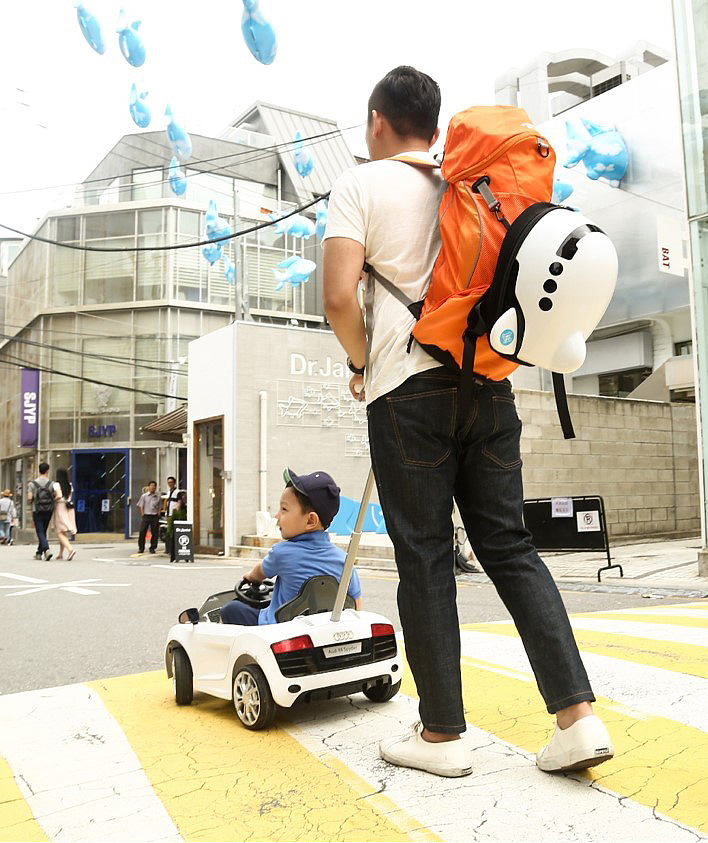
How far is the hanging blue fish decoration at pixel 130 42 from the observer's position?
14883 mm

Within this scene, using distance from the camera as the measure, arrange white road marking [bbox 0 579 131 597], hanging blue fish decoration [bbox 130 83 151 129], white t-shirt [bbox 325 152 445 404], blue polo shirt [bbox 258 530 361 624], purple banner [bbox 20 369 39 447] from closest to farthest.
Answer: white t-shirt [bbox 325 152 445 404], blue polo shirt [bbox 258 530 361 624], white road marking [bbox 0 579 131 597], hanging blue fish decoration [bbox 130 83 151 129], purple banner [bbox 20 369 39 447]

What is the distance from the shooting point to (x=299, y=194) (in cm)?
3541

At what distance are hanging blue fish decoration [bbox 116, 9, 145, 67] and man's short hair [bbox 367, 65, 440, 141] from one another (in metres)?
14.4

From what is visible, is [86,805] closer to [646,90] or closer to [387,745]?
[387,745]

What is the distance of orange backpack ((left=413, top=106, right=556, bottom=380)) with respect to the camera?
2100mm

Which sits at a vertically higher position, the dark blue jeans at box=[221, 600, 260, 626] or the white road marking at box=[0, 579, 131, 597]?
the dark blue jeans at box=[221, 600, 260, 626]

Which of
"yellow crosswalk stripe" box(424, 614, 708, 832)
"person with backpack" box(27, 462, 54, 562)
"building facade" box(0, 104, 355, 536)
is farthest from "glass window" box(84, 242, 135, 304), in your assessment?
"yellow crosswalk stripe" box(424, 614, 708, 832)

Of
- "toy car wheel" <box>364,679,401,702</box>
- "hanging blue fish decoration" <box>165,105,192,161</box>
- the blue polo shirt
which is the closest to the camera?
"toy car wheel" <box>364,679,401,702</box>

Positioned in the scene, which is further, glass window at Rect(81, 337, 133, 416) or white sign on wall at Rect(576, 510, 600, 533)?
glass window at Rect(81, 337, 133, 416)

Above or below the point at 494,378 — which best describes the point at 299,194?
above

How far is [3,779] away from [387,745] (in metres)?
1.15

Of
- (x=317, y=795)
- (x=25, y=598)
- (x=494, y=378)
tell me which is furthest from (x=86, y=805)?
(x=25, y=598)

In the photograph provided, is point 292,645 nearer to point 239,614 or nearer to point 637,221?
point 239,614

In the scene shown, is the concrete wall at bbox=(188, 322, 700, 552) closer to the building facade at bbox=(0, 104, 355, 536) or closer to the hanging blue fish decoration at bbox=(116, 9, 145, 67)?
the hanging blue fish decoration at bbox=(116, 9, 145, 67)
